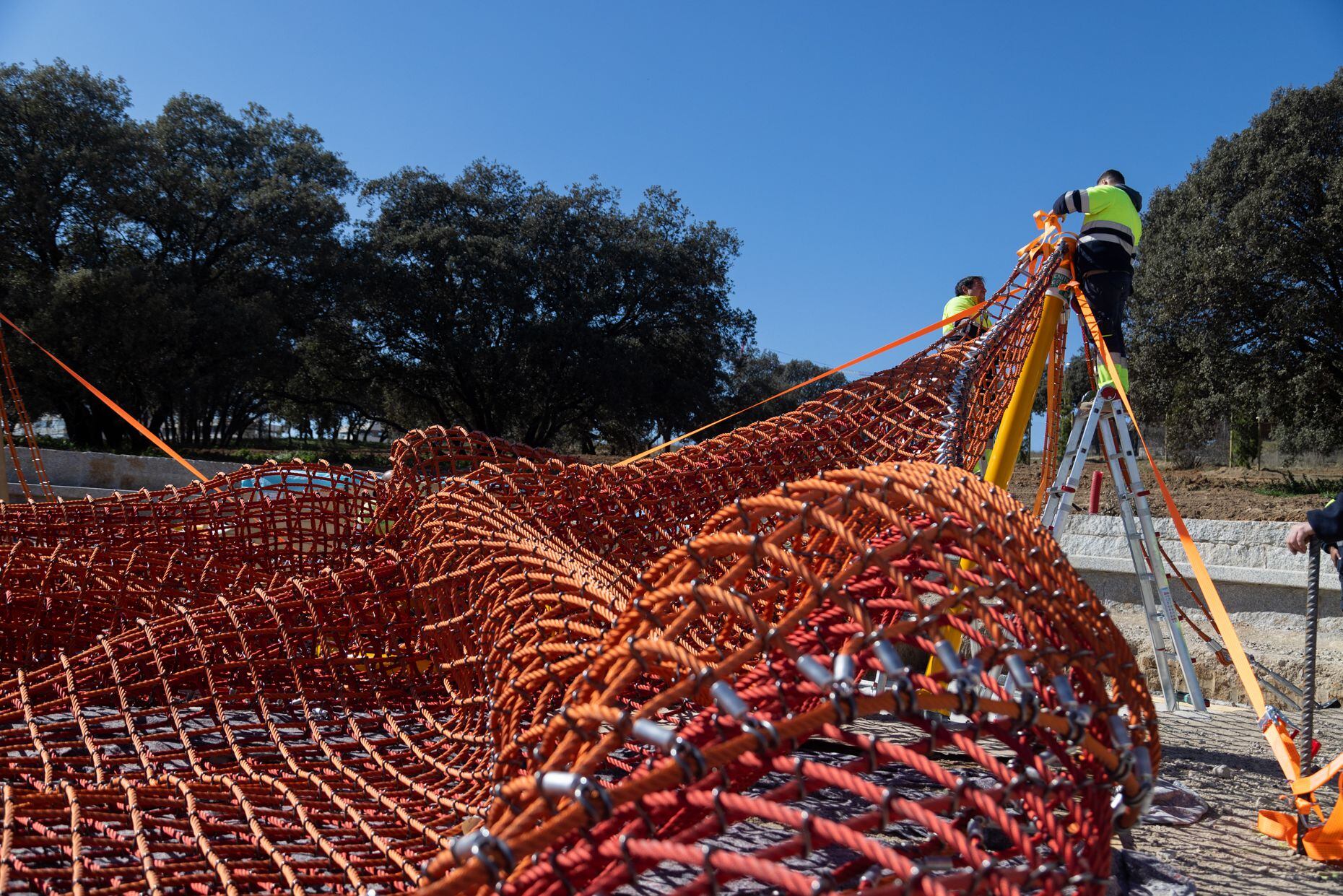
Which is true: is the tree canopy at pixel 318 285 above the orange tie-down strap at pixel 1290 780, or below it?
above

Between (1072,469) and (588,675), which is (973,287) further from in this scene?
(588,675)

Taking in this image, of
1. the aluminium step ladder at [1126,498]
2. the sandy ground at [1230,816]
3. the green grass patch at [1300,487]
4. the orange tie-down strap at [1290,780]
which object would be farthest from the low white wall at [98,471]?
the green grass patch at [1300,487]

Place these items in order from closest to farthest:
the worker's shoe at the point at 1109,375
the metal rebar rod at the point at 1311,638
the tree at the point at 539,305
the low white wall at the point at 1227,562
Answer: the metal rebar rod at the point at 1311,638 → the worker's shoe at the point at 1109,375 → the low white wall at the point at 1227,562 → the tree at the point at 539,305

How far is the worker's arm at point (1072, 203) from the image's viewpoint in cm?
350

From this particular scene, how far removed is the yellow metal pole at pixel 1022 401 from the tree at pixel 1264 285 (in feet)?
38.3

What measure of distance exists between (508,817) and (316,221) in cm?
1940

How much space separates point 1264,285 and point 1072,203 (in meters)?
12.1

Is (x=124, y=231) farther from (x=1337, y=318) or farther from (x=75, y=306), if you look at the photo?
(x=1337, y=318)

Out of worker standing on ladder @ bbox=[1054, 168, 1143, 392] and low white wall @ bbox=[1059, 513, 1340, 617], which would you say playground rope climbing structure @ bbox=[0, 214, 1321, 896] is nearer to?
worker standing on ladder @ bbox=[1054, 168, 1143, 392]

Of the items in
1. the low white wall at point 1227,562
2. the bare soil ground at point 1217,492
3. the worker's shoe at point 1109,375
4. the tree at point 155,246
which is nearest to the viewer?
the worker's shoe at point 1109,375

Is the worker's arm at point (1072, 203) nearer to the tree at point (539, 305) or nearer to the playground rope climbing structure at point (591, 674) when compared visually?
the playground rope climbing structure at point (591, 674)

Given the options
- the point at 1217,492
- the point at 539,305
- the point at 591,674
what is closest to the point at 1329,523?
the point at 591,674

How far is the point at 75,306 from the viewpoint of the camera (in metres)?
14.3

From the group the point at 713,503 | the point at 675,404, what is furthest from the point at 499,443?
the point at 675,404
